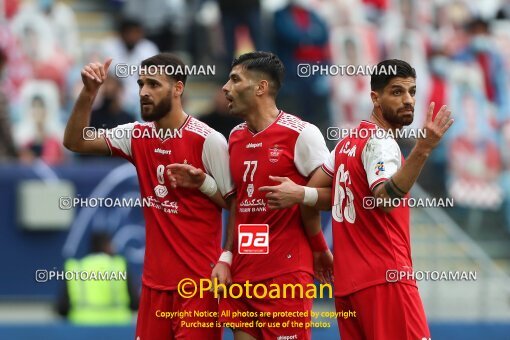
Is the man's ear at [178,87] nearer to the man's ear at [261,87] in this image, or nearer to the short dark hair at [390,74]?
the man's ear at [261,87]

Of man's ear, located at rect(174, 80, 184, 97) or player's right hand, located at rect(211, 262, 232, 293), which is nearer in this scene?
player's right hand, located at rect(211, 262, 232, 293)

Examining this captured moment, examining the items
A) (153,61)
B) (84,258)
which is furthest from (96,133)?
(84,258)

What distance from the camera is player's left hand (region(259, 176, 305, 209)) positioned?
8945 millimetres

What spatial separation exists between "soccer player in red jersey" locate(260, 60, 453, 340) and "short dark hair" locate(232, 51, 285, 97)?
2.82 feet

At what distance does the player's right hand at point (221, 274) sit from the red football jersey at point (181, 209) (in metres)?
0.13

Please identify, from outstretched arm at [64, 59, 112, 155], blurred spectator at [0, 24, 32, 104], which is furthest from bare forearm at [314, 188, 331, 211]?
blurred spectator at [0, 24, 32, 104]

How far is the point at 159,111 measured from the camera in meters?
9.40

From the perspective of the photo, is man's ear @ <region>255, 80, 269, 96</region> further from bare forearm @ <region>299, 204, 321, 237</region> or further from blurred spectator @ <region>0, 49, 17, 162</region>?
blurred spectator @ <region>0, 49, 17, 162</region>

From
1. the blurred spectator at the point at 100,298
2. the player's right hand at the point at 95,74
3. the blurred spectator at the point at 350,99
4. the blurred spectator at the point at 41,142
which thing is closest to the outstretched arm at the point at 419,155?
the player's right hand at the point at 95,74

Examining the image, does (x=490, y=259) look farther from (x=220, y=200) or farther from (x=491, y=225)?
(x=220, y=200)

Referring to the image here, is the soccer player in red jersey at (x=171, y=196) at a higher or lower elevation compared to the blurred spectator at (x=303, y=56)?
lower

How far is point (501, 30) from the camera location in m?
18.1

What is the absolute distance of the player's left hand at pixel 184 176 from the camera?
30.2ft

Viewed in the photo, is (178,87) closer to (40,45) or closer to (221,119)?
(221,119)
